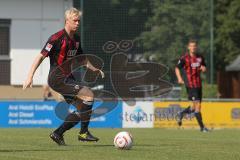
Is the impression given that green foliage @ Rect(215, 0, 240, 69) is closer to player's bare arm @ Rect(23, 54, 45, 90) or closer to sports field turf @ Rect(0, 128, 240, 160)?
sports field turf @ Rect(0, 128, 240, 160)

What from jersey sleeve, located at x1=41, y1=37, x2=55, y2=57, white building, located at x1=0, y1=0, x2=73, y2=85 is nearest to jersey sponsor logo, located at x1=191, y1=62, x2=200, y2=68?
jersey sleeve, located at x1=41, y1=37, x2=55, y2=57

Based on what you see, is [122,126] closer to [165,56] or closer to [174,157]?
[165,56]

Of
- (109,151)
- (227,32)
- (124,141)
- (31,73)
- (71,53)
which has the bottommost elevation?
(109,151)

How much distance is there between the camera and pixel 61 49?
1138 centimetres

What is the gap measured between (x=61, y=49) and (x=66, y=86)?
22.2 inches

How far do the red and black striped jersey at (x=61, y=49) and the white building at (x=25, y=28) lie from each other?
1766 centimetres

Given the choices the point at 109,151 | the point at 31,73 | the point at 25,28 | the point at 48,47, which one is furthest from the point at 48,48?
the point at 25,28

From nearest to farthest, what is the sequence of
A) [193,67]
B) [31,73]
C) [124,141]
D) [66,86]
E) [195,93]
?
[124,141] → [31,73] → [66,86] → [195,93] → [193,67]

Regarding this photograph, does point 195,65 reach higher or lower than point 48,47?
lower

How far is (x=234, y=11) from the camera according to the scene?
3900 cm

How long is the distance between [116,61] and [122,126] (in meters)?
3.53

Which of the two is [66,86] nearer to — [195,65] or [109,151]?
[109,151]

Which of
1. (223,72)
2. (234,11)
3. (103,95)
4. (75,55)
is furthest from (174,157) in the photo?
(234,11)

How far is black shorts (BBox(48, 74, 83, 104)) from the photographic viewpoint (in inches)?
450
